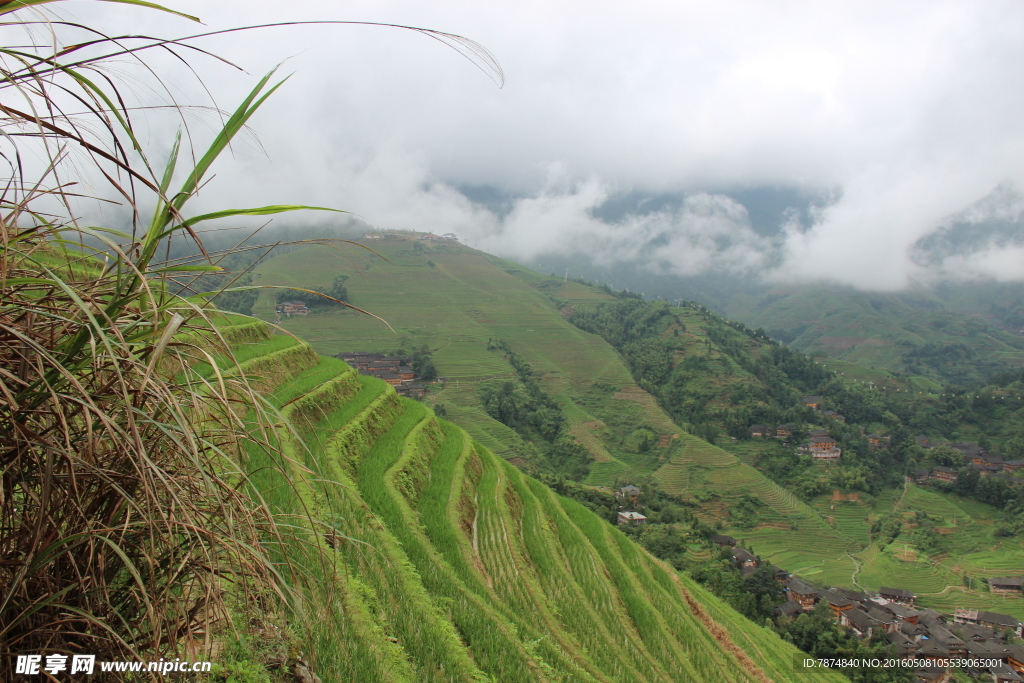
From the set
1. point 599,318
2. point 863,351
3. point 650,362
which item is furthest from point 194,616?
point 863,351

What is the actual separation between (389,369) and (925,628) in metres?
40.1

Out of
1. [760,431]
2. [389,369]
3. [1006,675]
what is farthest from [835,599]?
[389,369]

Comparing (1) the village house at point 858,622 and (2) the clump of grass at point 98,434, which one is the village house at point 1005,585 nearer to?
(1) the village house at point 858,622

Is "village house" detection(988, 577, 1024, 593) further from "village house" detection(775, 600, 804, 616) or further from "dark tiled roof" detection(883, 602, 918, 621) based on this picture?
"village house" detection(775, 600, 804, 616)

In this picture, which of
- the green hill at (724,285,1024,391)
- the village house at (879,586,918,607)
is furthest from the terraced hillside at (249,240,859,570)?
the green hill at (724,285,1024,391)

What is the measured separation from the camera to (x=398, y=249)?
104 m

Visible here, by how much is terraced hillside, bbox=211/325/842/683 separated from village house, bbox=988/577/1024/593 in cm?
2928

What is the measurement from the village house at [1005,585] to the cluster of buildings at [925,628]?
12.7ft

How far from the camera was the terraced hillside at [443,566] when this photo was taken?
3.26 metres

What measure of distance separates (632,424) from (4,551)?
54.4 m

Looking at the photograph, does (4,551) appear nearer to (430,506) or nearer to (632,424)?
(430,506)

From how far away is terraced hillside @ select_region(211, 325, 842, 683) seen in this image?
3.26 m

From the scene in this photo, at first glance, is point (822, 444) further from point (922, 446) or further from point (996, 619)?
point (996, 619)

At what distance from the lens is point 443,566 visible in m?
5.66
